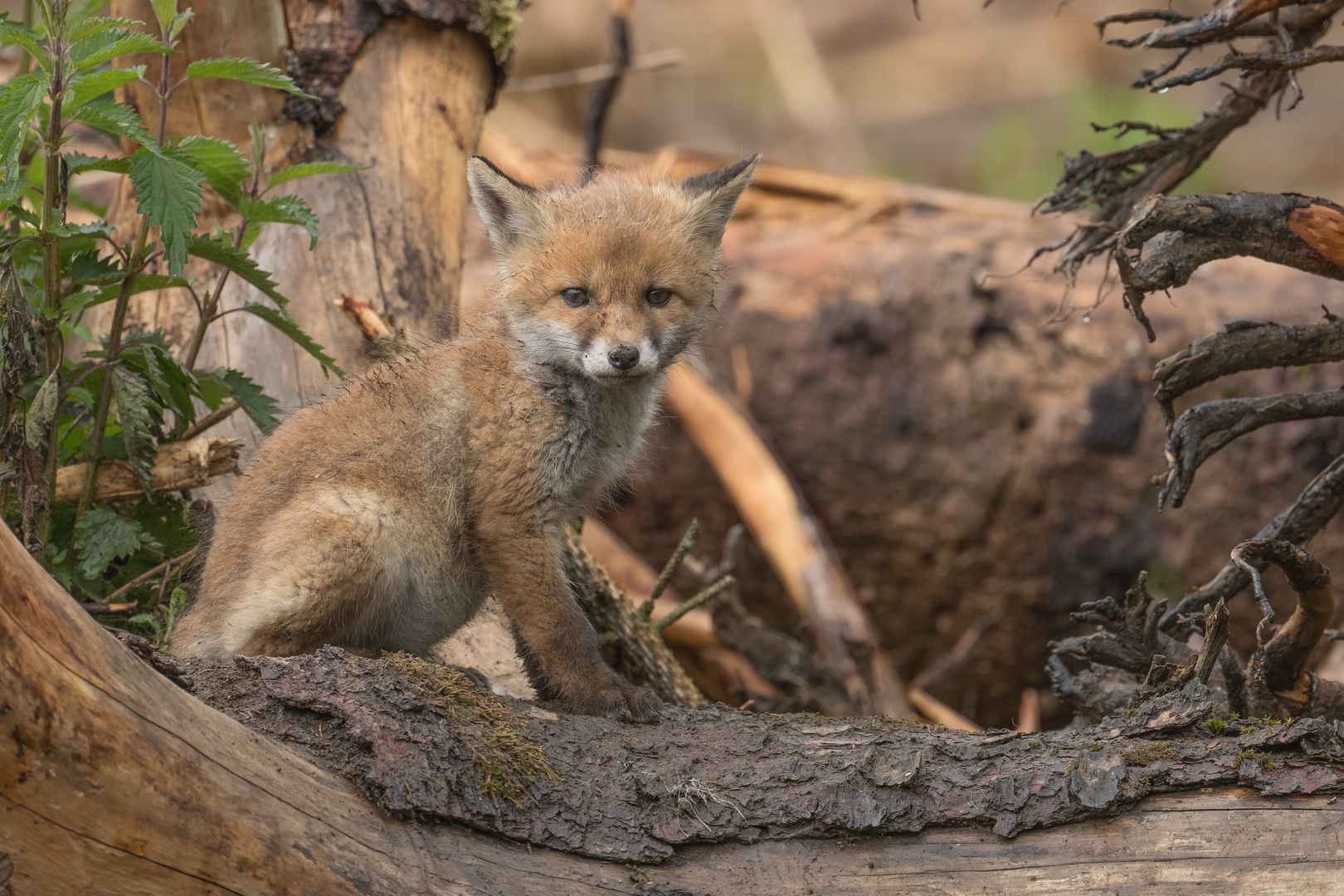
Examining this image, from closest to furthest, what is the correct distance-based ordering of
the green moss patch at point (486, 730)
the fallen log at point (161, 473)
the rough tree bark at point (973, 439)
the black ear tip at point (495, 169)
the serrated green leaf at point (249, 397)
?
the green moss patch at point (486, 730), the fallen log at point (161, 473), the serrated green leaf at point (249, 397), the black ear tip at point (495, 169), the rough tree bark at point (973, 439)

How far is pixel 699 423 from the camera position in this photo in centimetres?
777

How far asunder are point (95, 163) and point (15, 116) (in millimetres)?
594

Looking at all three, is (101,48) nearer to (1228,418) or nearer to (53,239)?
(53,239)

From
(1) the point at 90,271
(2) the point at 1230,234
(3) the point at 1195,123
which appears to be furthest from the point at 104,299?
(3) the point at 1195,123

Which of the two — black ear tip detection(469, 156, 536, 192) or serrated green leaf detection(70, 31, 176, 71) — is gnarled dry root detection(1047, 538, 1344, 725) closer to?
black ear tip detection(469, 156, 536, 192)

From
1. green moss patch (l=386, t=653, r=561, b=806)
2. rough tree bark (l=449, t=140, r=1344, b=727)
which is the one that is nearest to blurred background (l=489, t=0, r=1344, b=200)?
rough tree bark (l=449, t=140, r=1344, b=727)

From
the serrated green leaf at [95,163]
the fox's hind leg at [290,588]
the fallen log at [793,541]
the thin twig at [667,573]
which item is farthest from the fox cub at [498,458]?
the fallen log at [793,541]

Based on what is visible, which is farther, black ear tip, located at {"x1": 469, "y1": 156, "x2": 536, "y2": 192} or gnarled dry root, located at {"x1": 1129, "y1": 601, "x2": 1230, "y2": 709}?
black ear tip, located at {"x1": 469, "y1": 156, "x2": 536, "y2": 192}

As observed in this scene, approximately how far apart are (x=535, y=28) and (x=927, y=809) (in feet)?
52.9

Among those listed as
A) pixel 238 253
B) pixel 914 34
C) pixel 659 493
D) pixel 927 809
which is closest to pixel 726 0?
pixel 914 34

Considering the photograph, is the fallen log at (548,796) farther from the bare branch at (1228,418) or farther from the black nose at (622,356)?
the black nose at (622,356)

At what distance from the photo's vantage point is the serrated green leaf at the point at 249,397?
3.88 metres

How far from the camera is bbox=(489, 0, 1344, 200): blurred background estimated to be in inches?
598

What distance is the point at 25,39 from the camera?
2.97m
